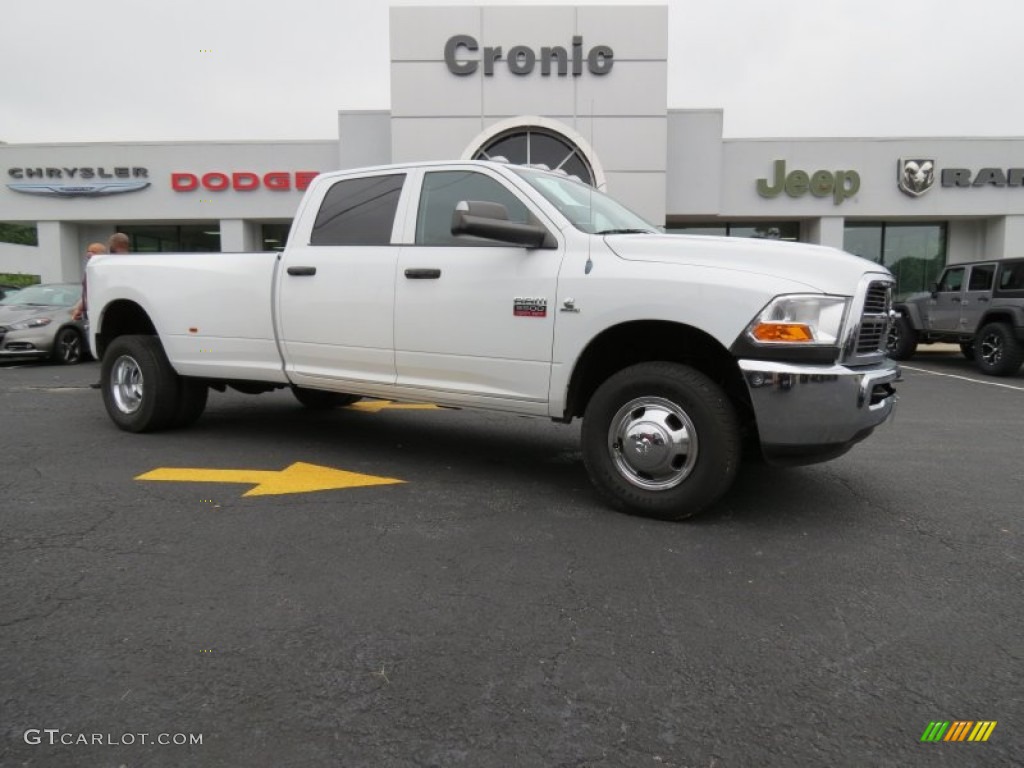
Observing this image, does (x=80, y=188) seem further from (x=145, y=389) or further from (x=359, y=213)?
(x=359, y=213)

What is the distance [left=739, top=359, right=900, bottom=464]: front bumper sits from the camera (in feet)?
10.8

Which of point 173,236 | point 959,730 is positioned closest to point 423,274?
point 959,730

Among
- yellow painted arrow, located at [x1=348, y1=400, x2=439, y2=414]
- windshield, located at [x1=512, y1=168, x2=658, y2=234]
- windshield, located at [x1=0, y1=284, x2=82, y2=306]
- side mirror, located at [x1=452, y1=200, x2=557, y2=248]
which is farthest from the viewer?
windshield, located at [x1=0, y1=284, x2=82, y2=306]

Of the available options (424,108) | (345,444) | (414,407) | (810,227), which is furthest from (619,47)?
(345,444)

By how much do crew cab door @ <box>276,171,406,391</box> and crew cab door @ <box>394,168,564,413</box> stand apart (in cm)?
16

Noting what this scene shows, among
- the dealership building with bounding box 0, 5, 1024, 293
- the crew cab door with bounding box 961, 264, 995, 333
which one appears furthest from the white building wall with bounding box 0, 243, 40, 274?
the crew cab door with bounding box 961, 264, 995, 333

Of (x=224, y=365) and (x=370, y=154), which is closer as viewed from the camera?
(x=224, y=365)

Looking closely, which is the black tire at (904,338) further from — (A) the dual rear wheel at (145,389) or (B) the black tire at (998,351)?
(A) the dual rear wheel at (145,389)

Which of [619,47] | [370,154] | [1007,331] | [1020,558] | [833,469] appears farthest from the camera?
[370,154]

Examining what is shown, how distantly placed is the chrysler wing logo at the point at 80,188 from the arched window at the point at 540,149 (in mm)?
11061

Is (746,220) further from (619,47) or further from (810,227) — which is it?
(619,47)

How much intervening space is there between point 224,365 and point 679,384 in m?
3.50

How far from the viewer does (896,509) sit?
13.0 feet

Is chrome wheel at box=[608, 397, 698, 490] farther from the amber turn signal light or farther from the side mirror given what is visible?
the side mirror
